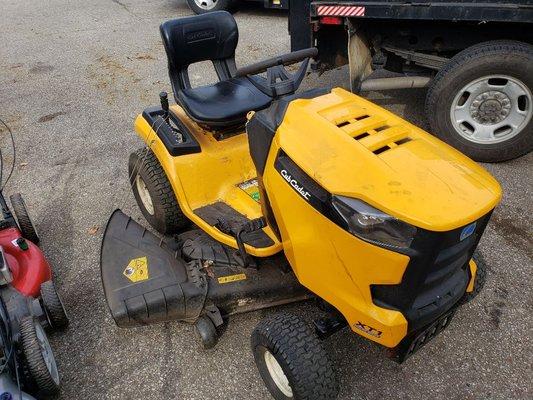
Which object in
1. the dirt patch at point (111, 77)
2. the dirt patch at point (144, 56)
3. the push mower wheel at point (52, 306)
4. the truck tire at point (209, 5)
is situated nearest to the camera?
the push mower wheel at point (52, 306)

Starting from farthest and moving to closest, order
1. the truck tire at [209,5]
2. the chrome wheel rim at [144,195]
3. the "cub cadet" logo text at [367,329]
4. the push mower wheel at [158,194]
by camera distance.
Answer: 1. the truck tire at [209,5]
2. the chrome wheel rim at [144,195]
3. the push mower wheel at [158,194]
4. the "cub cadet" logo text at [367,329]

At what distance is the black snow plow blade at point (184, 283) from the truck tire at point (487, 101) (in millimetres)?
2038

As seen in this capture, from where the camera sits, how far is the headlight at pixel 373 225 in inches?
56.8

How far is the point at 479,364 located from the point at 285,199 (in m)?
1.29

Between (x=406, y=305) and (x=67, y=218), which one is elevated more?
(x=406, y=305)

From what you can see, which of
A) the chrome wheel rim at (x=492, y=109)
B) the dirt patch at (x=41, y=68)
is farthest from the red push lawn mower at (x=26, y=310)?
the dirt patch at (x=41, y=68)

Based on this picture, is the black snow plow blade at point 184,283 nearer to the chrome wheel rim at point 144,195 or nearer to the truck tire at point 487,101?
the chrome wheel rim at point 144,195

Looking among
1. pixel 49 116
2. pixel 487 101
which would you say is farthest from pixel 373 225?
pixel 49 116

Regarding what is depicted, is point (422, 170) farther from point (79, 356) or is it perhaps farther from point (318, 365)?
point (79, 356)

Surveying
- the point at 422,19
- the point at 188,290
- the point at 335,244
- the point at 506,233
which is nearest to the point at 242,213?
the point at 188,290

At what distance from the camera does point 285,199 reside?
176 centimetres

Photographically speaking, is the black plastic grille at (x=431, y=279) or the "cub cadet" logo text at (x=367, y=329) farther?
the "cub cadet" logo text at (x=367, y=329)

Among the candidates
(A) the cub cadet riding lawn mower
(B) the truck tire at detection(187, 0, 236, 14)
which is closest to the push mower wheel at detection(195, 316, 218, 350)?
(A) the cub cadet riding lawn mower

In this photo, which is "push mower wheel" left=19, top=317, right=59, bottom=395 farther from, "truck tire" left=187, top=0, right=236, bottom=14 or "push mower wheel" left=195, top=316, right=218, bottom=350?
"truck tire" left=187, top=0, right=236, bottom=14
